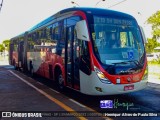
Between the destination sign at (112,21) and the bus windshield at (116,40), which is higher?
the destination sign at (112,21)

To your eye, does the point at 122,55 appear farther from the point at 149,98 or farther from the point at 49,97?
the point at 49,97

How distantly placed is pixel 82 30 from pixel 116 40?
3.91ft

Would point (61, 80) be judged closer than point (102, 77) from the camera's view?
No

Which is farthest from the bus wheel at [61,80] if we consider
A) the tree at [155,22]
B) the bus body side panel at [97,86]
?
the tree at [155,22]

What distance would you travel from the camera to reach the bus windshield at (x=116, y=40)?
8.96 metres

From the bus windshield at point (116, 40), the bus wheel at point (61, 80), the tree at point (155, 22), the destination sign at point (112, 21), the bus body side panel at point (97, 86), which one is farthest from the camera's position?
the tree at point (155, 22)

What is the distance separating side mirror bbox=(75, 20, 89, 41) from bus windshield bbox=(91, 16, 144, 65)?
0.23 metres

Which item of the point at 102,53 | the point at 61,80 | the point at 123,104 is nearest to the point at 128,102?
the point at 123,104

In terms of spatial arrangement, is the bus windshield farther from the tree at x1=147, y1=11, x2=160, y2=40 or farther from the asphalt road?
the tree at x1=147, y1=11, x2=160, y2=40

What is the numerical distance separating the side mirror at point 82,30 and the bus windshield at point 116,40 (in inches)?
9.2

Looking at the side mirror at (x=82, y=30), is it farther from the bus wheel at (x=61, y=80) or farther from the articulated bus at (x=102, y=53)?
the bus wheel at (x=61, y=80)

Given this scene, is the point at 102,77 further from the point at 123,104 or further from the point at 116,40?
the point at 116,40

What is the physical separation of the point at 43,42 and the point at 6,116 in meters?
7.49

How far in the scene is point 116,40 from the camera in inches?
366
